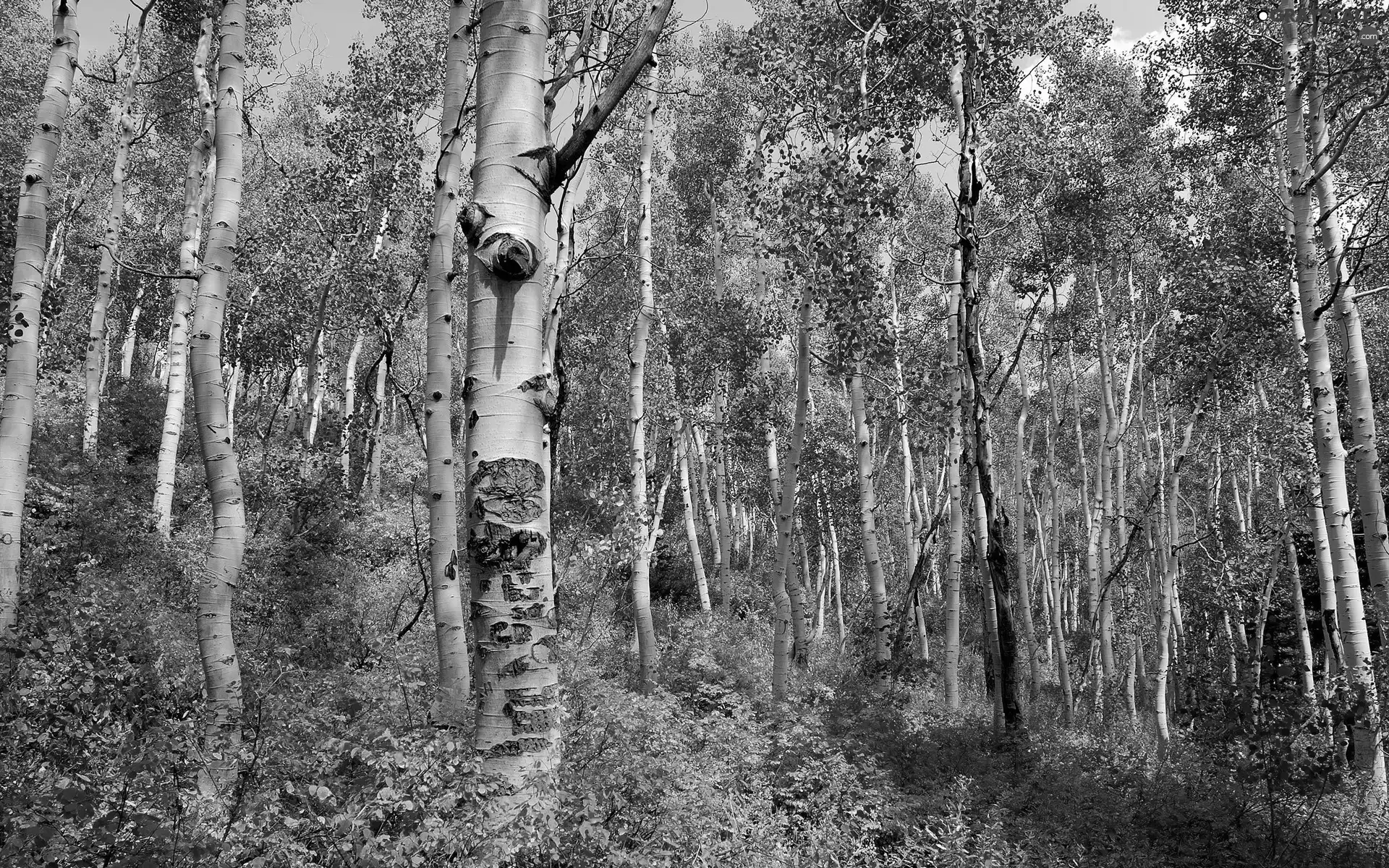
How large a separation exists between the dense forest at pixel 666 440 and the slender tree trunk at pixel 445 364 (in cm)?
5

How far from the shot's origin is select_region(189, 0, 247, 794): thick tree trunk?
15.2ft

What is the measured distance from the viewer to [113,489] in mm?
11703

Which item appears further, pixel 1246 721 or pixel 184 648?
pixel 184 648

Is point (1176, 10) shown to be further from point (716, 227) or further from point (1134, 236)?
point (716, 227)

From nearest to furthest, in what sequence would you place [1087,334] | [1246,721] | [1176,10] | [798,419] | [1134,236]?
[1246,721], [798,419], [1176,10], [1134,236], [1087,334]

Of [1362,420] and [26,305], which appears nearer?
[26,305]

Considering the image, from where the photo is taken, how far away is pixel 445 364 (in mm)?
5836

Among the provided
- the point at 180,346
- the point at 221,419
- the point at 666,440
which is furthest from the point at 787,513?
the point at 666,440

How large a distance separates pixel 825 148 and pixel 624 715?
25.1 ft

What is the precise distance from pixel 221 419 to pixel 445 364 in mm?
1572

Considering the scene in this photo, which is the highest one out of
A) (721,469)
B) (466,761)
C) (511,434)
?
(721,469)

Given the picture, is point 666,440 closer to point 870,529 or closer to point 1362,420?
point 870,529

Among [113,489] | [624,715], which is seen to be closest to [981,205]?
[624,715]

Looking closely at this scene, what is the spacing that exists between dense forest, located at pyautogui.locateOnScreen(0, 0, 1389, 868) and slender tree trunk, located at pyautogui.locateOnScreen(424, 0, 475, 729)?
45 mm
